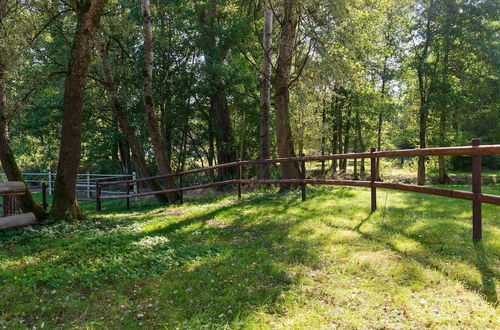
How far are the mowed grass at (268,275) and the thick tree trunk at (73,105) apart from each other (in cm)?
135

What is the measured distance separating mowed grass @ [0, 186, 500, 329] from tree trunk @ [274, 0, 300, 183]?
4.56 metres

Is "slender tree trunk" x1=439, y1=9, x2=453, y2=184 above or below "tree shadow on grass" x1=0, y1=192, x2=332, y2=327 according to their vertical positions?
above

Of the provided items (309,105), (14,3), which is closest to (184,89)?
(309,105)

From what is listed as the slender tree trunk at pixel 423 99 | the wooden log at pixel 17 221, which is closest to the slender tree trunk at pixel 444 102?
the slender tree trunk at pixel 423 99

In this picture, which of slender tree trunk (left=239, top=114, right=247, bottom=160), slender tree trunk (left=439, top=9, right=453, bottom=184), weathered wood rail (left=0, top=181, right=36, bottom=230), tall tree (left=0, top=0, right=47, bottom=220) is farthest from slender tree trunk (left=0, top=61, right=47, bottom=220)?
slender tree trunk (left=439, top=9, right=453, bottom=184)

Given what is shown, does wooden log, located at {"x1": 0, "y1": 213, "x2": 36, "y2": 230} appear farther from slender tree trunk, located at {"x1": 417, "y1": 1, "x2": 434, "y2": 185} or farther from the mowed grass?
slender tree trunk, located at {"x1": 417, "y1": 1, "x2": 434, "y2": 185}

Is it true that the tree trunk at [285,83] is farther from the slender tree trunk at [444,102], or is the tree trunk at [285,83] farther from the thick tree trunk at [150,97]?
the slender tree trunk at [444,102]

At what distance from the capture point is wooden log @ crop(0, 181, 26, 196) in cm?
670

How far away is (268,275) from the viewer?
427 cm

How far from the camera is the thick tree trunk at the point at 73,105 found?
26.2 ft

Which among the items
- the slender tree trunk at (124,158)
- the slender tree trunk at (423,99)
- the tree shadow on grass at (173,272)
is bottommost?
the tree shadow on grass at (173,272)

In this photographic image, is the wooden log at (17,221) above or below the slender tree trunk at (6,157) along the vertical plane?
below

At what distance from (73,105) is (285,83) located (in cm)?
582

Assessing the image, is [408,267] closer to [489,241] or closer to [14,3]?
[489,241]
